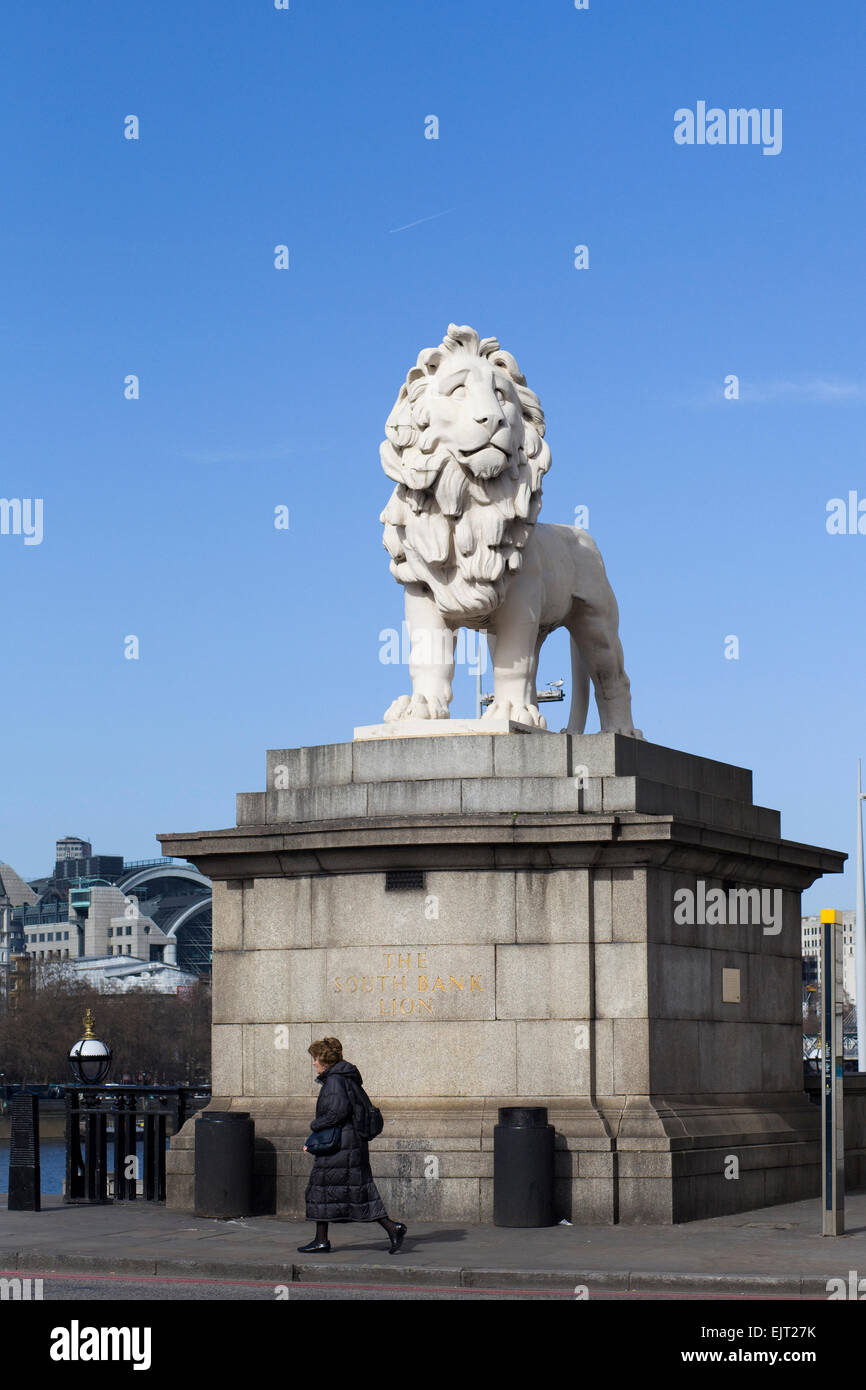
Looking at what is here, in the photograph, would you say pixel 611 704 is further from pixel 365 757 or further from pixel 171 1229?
pixel 171 1229

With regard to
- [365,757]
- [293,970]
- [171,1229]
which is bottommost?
[171,1229]

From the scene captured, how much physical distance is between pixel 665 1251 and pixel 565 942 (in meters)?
3.38

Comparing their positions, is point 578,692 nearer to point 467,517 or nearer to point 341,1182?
point 467,517

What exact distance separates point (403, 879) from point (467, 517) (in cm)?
350

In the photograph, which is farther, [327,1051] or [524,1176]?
[524,1176]

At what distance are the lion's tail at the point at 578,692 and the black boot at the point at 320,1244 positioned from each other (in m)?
7.65

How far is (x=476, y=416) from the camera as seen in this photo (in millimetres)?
18797

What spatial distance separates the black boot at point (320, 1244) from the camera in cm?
1475

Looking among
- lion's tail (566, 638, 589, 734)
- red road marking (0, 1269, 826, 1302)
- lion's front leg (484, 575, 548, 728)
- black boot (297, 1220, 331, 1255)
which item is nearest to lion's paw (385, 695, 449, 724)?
lion's front leg (484, 575, 548, 728)

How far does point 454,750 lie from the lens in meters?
18.0

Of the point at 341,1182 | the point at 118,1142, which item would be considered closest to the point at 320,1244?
the point at 341,1182

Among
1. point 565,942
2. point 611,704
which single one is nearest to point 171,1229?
point 565,942

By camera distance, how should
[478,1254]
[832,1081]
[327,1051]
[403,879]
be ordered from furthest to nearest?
[403,879] → [832,1081] → [327,1051] → [478,1254]

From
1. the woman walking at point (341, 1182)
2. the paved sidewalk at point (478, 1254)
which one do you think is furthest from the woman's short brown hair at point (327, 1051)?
Result: the paved sidewalk at point (478, 1254)
